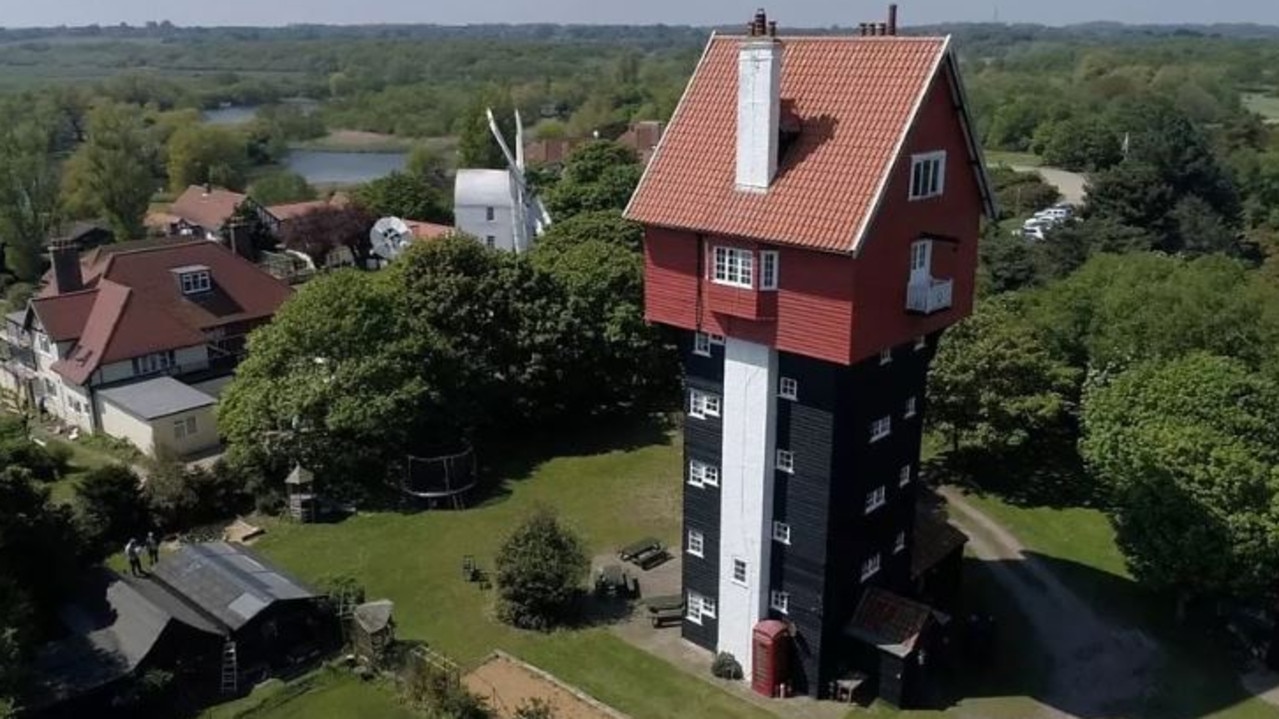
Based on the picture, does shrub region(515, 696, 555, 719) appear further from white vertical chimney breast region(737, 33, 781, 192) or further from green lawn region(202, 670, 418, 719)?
white vertical chimney breast region(737, 33, 781, 192)

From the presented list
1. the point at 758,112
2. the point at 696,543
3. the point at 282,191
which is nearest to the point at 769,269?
the point at 758,112

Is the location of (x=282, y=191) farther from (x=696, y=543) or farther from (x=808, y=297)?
(x=808, y=297)

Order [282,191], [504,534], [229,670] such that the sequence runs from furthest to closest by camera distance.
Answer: [282,191]
[504,534]
[229,670]

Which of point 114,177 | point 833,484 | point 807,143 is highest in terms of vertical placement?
point 807,143

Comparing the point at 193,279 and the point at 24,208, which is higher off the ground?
the point at 24,208

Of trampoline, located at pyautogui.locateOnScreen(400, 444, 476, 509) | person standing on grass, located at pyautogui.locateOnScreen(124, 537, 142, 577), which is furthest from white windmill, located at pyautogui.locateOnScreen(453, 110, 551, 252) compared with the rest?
person standing on grass, located at pyautogui.locateOnScreen(124, 537, 142, 577)

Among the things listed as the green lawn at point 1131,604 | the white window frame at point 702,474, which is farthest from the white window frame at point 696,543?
the green lawn at point 1131,604

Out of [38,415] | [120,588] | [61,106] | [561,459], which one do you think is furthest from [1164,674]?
[61,106]
